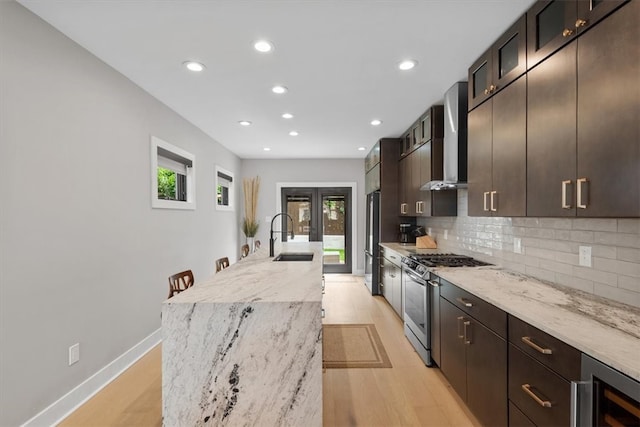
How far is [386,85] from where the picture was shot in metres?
3.07

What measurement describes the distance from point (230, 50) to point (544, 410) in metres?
2.85

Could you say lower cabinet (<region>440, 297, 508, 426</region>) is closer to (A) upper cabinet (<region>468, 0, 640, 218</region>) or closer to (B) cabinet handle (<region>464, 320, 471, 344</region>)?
(B) cabinet handle (<region>464, 320, 471, 344</region>)

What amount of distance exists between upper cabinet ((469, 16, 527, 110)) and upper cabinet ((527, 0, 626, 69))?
71mm

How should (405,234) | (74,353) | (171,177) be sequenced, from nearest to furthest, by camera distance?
(74,353), (171,177), (405,234)

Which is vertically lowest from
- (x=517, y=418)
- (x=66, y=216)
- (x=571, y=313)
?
(x=517, y=418)

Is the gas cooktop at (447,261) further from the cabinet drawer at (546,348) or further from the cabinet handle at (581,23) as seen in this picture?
the cabinet handle at (581,23)

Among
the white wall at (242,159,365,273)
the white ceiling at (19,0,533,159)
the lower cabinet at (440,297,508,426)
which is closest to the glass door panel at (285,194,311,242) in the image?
the white wall at (242,159,365,273)

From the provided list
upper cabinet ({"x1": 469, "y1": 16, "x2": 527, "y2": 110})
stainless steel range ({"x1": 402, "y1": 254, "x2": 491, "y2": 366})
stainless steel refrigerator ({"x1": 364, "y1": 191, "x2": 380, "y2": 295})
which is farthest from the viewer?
stainless steel refrigerator ({"x1": 364, "y1": 191, "x2": 380, "y2": 295})

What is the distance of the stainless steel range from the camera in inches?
112

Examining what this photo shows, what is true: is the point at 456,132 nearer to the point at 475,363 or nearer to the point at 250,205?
the point at 475,363

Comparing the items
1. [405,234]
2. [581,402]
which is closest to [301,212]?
[405,234]

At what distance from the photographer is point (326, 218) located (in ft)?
23.3

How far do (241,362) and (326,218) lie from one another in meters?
5.58

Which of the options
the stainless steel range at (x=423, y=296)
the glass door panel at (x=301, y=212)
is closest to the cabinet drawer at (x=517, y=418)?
the stainless steel range at (x=423, y=296)
